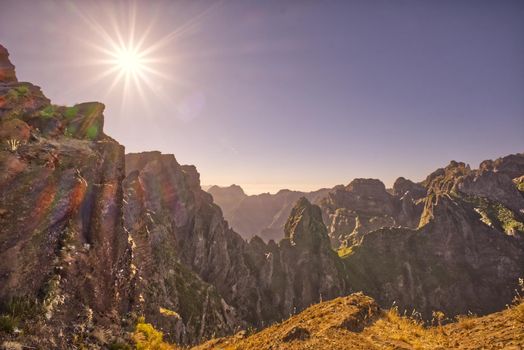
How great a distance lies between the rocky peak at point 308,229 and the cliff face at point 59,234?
15480cm

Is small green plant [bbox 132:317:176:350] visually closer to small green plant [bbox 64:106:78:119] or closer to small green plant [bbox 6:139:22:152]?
small green plant [bbox 6:139:22:152]

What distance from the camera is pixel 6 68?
3841 centimetres

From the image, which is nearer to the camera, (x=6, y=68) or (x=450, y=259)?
(x=6, y=68)

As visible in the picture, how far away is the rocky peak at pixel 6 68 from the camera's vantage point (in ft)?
121

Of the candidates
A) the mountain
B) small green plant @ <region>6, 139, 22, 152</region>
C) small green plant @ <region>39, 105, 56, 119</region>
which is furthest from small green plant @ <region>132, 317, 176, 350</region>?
small green plant @ <region>39, 105, 56, 119</region>

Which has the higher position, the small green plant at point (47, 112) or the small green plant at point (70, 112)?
the small green plant at point (70, 112)

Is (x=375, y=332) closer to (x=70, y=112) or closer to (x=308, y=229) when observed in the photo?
(x=70, y=112)

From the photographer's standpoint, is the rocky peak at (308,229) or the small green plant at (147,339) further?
the rocky peak at (308,229)

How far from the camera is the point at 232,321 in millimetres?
97562

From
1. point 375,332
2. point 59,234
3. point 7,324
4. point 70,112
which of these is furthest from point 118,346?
point 70,112

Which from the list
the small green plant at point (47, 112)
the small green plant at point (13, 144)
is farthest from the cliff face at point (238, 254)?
the small green plant at point (13, 144)

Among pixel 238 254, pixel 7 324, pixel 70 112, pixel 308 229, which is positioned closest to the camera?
pixel 7 324

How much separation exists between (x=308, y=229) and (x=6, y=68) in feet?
505

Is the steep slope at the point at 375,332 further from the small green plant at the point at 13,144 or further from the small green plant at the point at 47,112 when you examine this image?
the small green plant at the point at 47,112
